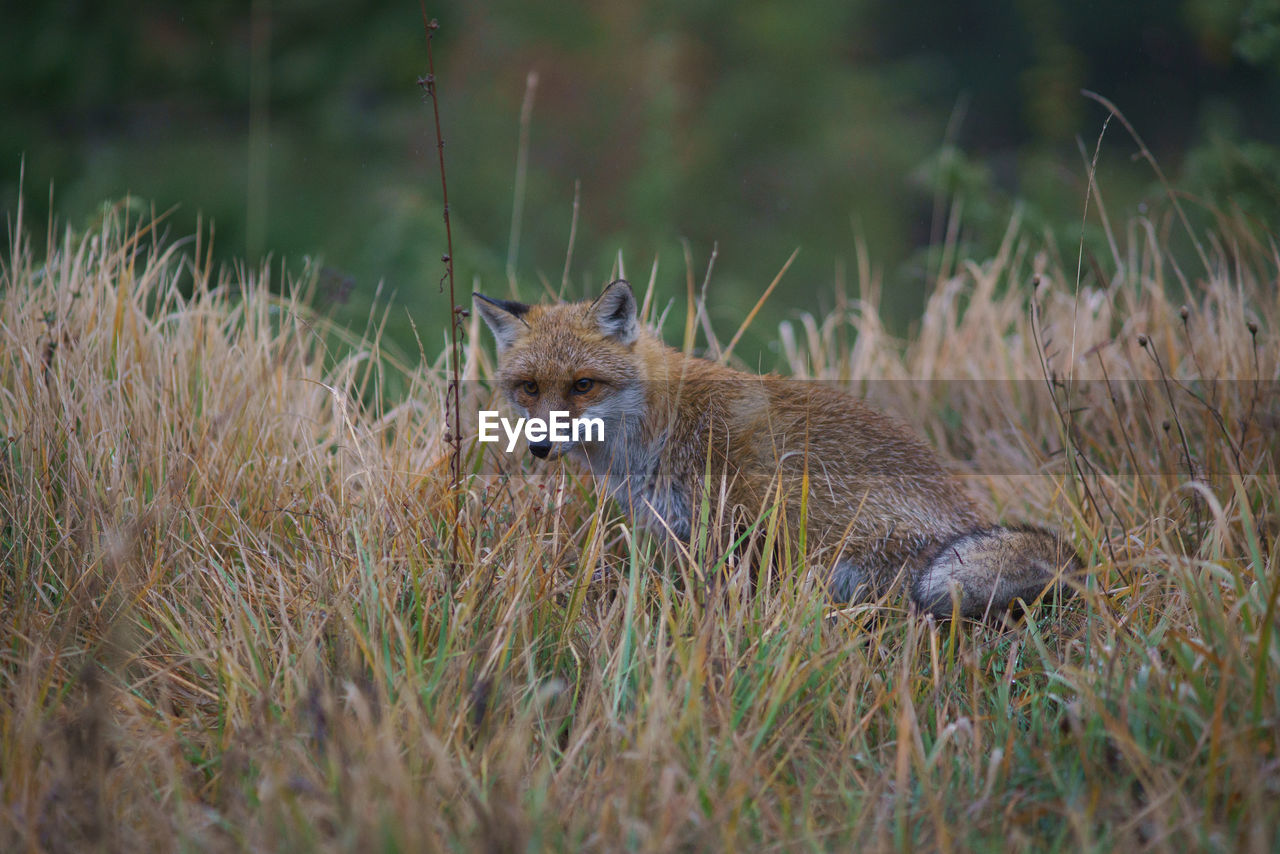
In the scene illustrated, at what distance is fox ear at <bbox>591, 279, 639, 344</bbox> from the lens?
364 cm

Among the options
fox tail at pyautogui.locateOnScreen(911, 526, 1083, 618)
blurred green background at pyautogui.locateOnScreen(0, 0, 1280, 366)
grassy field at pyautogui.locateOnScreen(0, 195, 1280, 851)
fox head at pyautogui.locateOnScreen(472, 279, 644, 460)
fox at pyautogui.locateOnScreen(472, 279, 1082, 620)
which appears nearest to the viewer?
grassy field at pyautogui.locateOnScreen(0, 195, 1280, 851)

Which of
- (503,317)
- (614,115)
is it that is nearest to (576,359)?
(503,317)

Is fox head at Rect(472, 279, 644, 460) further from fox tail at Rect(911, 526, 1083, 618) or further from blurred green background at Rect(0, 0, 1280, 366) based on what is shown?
blurred green background at Rect(0, 0, 1280, 366)

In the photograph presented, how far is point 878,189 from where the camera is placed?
12.0 metres

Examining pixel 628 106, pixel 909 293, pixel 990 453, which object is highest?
pixel 628 106

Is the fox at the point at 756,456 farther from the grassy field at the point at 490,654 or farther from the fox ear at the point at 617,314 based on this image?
the grassy field at the point at 490,654

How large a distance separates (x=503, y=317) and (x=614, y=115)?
8129mm

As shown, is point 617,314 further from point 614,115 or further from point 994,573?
point 614,115

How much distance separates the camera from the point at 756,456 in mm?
Answer: 3494

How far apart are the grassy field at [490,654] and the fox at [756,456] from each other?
0.66 ft

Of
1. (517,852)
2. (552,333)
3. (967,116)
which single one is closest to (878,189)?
(967,116)

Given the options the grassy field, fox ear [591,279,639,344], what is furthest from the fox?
the grassy field

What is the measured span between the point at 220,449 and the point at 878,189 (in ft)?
34.1

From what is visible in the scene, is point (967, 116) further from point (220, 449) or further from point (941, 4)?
point (220, 449)
